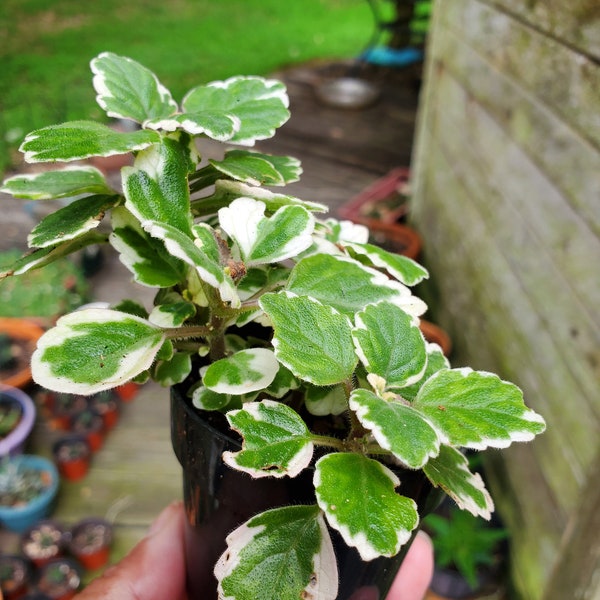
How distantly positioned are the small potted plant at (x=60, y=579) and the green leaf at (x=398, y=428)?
135cm

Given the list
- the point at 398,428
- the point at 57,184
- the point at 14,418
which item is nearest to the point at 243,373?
the point at 398,428

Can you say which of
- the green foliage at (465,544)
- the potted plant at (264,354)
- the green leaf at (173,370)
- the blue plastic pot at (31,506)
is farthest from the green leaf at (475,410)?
the blue plastic pot at (31,506)

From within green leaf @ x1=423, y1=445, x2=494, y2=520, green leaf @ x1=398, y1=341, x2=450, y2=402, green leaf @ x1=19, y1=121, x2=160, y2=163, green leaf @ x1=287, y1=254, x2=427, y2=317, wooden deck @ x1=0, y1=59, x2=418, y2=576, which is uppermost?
green leaf @ x1=19, y1=121, x2=160, y2=163

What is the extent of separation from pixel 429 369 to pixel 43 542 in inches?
55.8

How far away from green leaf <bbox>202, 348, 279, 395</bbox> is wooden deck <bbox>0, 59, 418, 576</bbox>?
134 centimetres

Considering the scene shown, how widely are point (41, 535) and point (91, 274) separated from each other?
4.03ft

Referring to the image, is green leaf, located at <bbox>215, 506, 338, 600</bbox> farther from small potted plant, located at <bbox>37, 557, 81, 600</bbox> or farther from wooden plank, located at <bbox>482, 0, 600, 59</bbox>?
small potted plant, located at <bbox>37, 557, 81, 600</bbox>

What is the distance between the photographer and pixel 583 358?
47.6 inches

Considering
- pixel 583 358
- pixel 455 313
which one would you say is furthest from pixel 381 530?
pixel 455 313

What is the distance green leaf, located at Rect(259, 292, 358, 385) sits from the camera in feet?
1.41

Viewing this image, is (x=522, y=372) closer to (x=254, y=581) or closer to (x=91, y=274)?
(x=254, y=581)

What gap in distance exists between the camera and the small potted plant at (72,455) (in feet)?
5.73

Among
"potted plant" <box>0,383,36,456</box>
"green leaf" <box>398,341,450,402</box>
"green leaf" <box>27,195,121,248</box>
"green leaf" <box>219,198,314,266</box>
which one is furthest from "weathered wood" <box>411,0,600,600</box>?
"potted plant" <box>0,383,36,456</box>

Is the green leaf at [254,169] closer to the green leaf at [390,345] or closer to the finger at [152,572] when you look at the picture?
the green leaf at [390,345]
